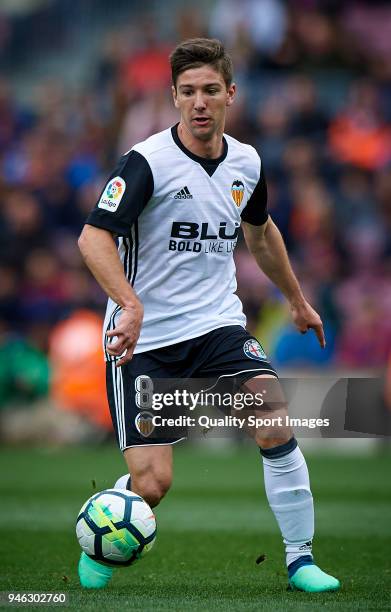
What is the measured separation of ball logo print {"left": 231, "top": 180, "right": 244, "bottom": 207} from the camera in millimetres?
6062

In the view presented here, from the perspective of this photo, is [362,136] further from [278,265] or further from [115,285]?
[115,285]

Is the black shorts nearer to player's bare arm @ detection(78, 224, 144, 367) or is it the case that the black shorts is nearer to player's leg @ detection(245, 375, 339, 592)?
player's leg @ detection(245, 375, 339, 592)

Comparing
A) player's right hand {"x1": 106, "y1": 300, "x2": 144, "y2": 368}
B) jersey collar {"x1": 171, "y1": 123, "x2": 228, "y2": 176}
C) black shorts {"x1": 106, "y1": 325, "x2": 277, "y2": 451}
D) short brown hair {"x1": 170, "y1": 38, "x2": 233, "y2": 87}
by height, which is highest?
short brown hair {"x1": 170, "y1": 38, "x2": 233, "y2": 87}

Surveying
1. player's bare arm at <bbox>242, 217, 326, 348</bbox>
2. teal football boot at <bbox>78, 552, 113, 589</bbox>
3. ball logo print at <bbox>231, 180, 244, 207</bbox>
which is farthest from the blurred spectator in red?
teal football boot at <bbox>78, 552, 113, 589</bbox>

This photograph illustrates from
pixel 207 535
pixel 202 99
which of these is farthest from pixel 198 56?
pixel 207 535

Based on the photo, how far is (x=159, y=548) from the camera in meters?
7.58

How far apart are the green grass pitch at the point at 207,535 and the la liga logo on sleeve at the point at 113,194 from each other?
176cm

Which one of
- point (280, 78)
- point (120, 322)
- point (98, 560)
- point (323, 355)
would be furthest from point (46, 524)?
point (280, 78)

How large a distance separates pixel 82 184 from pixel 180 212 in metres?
10.5

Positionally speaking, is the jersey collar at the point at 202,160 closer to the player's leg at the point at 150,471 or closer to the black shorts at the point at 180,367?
the black shorts at the point at 180,367

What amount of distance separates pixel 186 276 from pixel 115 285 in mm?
543

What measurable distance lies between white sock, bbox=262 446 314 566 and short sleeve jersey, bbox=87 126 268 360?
73 centimetres

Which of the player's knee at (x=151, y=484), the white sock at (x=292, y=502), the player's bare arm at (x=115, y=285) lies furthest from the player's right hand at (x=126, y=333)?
the white sock at (x=292, y=502)

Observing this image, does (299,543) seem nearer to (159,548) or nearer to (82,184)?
(159,548)
